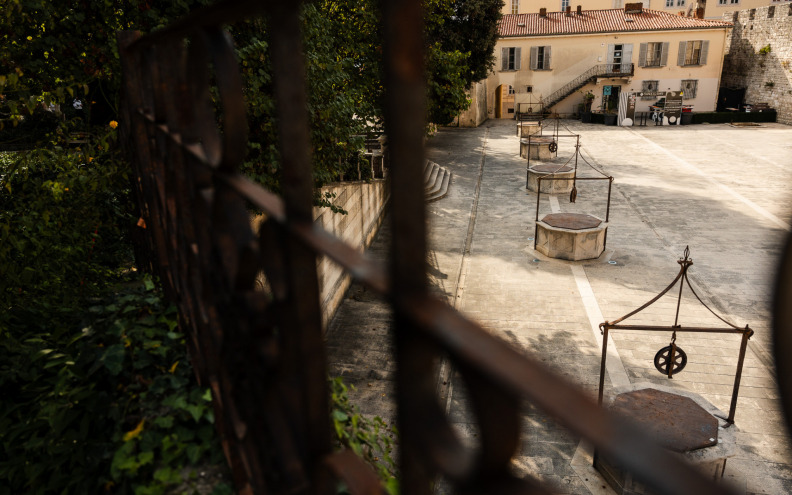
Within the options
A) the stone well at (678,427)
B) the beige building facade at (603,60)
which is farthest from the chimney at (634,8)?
the stone well at (678,427)

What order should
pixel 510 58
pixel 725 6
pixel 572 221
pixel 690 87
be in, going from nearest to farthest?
pixel 572 221 < pixel 690 87 < pixel 510 58 < pixel 725 6

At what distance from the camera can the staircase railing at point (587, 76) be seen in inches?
1307

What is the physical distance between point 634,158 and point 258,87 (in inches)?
789

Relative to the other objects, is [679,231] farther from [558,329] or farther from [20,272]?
[20,272]

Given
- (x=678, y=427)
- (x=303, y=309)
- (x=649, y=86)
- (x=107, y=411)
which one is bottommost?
(x=678, y=427)

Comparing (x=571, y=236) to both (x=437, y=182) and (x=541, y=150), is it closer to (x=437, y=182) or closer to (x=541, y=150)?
(x=437, y=182)

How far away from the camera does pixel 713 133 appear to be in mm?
28109

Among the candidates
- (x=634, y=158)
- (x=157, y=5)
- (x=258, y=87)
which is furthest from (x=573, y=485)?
(x=634, y=158)

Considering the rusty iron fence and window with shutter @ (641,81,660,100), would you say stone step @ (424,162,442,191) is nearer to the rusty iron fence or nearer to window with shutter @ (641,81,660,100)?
the rusty iron fence

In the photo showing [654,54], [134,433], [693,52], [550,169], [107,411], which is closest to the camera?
[134,433]

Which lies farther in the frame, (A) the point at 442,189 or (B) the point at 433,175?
(B) the point at 433,175

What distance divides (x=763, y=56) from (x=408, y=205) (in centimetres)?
3989

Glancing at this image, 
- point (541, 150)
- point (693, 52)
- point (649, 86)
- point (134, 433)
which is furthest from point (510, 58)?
point (134, 433)

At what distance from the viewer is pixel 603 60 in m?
33.6
